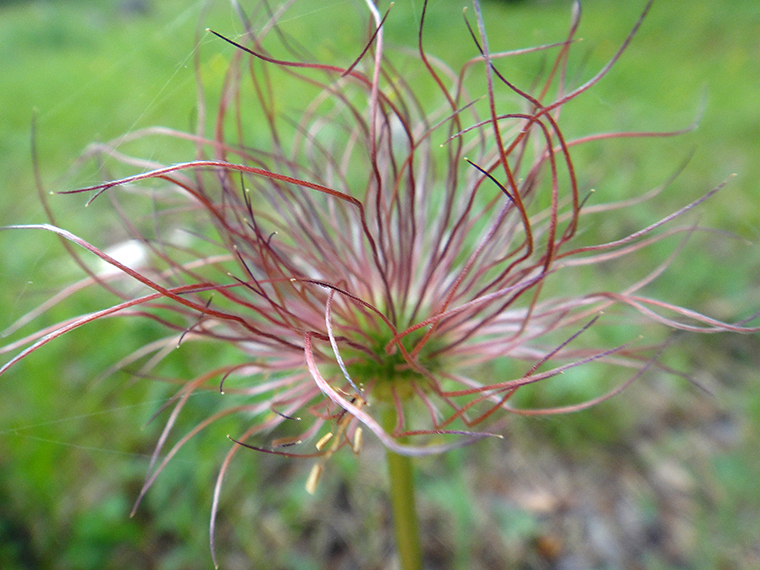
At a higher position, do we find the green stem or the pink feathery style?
the pink feathery style

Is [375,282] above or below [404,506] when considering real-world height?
above

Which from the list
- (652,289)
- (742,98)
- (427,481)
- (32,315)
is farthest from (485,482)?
(742,98)

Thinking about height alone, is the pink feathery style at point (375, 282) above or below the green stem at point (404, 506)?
above

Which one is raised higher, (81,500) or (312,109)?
(312,109)

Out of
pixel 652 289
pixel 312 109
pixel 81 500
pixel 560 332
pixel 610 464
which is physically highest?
pixel 312 109

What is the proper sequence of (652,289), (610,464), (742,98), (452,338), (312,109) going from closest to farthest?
1. (452,338)
2. (312,109)
3. (610,464)
4. (652,289)
5. (742,98)

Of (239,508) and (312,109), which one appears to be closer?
(312,109)

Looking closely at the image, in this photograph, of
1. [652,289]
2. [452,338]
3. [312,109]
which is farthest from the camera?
[652,289]

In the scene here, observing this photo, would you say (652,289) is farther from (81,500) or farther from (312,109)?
(81,500)
